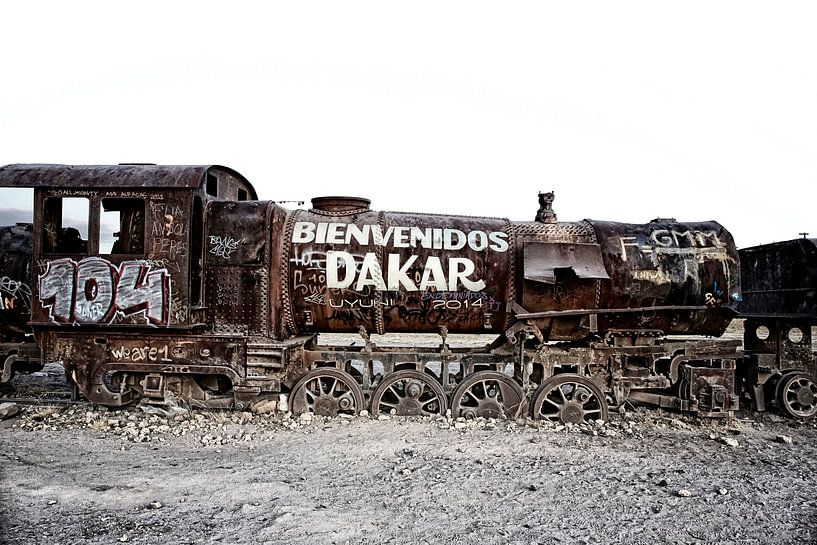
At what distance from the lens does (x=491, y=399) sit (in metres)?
9.00

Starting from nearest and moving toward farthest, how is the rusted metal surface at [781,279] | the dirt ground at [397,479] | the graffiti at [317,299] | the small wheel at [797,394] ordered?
the dirt ground at [397,479] < the graffiti at [317,299] < the small wheel at [797,394] < the rusted metal surface at [781,279]

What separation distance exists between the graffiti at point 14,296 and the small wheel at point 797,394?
12.6 m

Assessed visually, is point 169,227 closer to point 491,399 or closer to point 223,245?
point 223,245

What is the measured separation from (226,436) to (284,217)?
3457mm

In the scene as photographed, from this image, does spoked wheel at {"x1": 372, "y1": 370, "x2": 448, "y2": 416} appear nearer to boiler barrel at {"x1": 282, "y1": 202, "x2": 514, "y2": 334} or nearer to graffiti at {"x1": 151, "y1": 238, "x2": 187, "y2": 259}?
boiler barrel at {"x1": 282, "y1": 202, "x2": 514, "y2": 334}

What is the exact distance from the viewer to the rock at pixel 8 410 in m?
8.85

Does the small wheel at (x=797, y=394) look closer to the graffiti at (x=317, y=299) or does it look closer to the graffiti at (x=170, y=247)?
the graffiti at (x=317, y=299)

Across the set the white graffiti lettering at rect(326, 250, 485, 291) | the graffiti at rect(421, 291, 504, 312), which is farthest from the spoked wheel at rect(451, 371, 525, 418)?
the white graffiti lettering at rect(326, 250, 485, 291)

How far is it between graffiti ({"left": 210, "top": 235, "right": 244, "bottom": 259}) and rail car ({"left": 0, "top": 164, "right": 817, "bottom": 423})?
2 cm

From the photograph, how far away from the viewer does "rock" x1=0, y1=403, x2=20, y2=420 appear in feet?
29.0

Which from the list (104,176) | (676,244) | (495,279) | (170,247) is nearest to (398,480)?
(495,279)

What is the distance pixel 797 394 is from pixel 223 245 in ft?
32.1

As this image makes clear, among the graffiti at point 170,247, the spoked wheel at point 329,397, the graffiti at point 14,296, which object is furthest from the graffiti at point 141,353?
the spoked wheel at point 329,397

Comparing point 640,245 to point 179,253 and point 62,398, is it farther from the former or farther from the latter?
point 62,398
